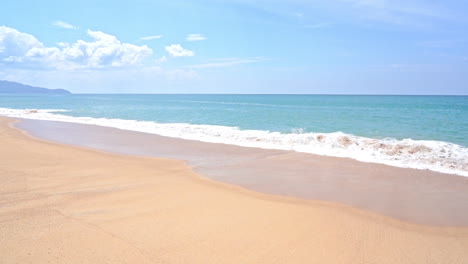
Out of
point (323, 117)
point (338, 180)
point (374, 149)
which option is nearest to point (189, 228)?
point (338, 180)

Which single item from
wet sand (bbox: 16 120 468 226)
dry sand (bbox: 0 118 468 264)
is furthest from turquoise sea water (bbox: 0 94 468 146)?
dry sand (bbox: 0 118 468 264)

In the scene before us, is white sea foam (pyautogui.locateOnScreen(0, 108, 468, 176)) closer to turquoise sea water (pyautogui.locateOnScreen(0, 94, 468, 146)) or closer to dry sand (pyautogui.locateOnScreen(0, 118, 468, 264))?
turquoise sea water (pyautogui.locateOnScreen(0, 94, 468, 146))

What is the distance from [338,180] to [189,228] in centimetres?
479

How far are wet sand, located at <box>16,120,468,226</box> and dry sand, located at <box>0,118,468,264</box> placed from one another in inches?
22.3

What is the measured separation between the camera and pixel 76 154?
11.4 meters

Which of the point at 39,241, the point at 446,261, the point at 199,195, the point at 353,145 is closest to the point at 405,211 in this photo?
the point at 446,261

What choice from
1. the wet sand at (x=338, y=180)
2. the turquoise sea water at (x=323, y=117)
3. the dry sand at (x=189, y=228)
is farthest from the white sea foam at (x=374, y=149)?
the dry sand at (x=189, y=228)

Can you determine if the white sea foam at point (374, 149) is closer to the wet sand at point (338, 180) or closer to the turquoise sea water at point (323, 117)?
the wet sand at point (338, 180)

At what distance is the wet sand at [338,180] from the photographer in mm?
6207

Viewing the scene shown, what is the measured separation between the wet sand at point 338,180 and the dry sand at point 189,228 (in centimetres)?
57

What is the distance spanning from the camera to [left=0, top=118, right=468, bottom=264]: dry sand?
4.11 meters

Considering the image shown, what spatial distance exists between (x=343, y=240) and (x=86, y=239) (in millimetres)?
3652

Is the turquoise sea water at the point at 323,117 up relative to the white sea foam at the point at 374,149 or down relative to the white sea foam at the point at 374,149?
up

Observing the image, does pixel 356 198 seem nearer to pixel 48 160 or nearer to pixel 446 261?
pixel 446 261
